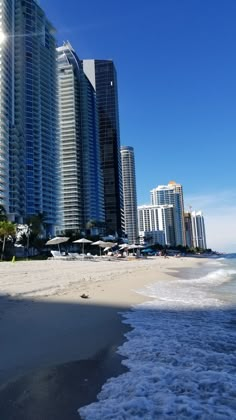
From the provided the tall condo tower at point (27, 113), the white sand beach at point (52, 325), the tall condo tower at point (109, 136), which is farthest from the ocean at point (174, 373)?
the tall condo tower at point (109, 136)

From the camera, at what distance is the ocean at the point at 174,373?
3.56m

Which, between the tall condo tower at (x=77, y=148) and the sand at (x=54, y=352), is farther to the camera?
the tall condo tower at (x=77, y=148)

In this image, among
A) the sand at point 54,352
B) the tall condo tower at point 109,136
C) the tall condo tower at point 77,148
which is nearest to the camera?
the sand at point 54,352

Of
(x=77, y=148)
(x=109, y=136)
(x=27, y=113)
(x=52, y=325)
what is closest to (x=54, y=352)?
(x=52, y=325)

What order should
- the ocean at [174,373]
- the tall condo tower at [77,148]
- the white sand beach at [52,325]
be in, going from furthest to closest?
the tall condo tower at [77,148] < the white sand beach at [52,325] < the ocean at [174,373]

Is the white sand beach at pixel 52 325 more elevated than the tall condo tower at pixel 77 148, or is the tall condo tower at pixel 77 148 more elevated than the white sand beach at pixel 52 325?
the tall condo tower at pixel 77 148

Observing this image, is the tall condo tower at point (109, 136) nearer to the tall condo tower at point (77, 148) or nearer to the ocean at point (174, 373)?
the tall condo tower at point (77, 148)

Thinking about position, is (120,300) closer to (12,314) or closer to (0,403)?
(12,314)

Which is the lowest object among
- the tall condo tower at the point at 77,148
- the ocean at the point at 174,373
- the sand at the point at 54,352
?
the ocean at the point at 174,373

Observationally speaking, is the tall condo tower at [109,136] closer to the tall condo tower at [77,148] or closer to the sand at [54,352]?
the tall condo tower at [77,148]

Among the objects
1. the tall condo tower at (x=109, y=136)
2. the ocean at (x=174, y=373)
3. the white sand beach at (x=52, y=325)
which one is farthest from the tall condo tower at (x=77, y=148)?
the ocean at (x=174, y=373)

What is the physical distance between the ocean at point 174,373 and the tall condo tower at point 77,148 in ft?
450

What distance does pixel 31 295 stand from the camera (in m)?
11.1

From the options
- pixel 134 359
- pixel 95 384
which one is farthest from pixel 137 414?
pixel 134 359
